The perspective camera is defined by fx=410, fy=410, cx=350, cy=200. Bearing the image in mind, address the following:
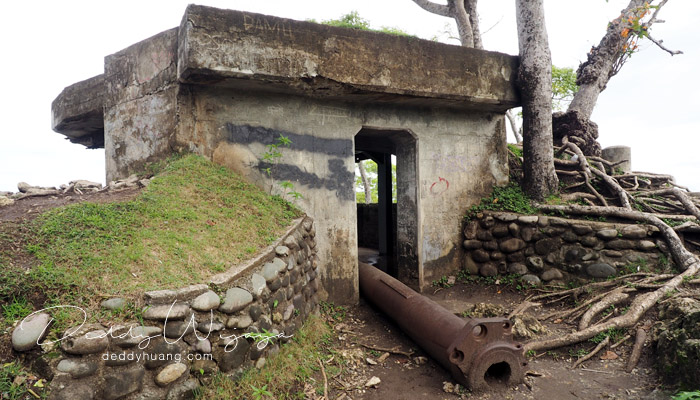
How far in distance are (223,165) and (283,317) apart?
2.32 m

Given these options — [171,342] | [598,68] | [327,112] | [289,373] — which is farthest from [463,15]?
[171,342]

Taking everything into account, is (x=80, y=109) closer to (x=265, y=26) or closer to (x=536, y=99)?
(x=265, y=26)

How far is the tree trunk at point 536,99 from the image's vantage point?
659 cm

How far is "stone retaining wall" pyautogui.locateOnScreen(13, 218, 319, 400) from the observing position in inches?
90.7

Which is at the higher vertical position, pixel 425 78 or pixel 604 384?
pixel 425 78

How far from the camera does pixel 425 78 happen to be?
580cm

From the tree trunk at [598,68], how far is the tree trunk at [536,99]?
2.25 meters

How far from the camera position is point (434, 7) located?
35.1 feet

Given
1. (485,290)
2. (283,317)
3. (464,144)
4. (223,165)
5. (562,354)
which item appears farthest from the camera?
(464,144)

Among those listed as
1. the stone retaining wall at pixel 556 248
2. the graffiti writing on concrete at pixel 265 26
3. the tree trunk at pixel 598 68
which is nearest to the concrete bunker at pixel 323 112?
the graffiti writing on concrete at pixel 265 26

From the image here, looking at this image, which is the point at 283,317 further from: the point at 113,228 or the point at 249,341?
the point at 113,228

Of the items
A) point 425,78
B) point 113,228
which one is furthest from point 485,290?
point 113,228

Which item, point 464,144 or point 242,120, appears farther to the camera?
point 464,144

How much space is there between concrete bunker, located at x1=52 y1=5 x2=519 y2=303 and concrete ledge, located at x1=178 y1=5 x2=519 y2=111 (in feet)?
0.05
